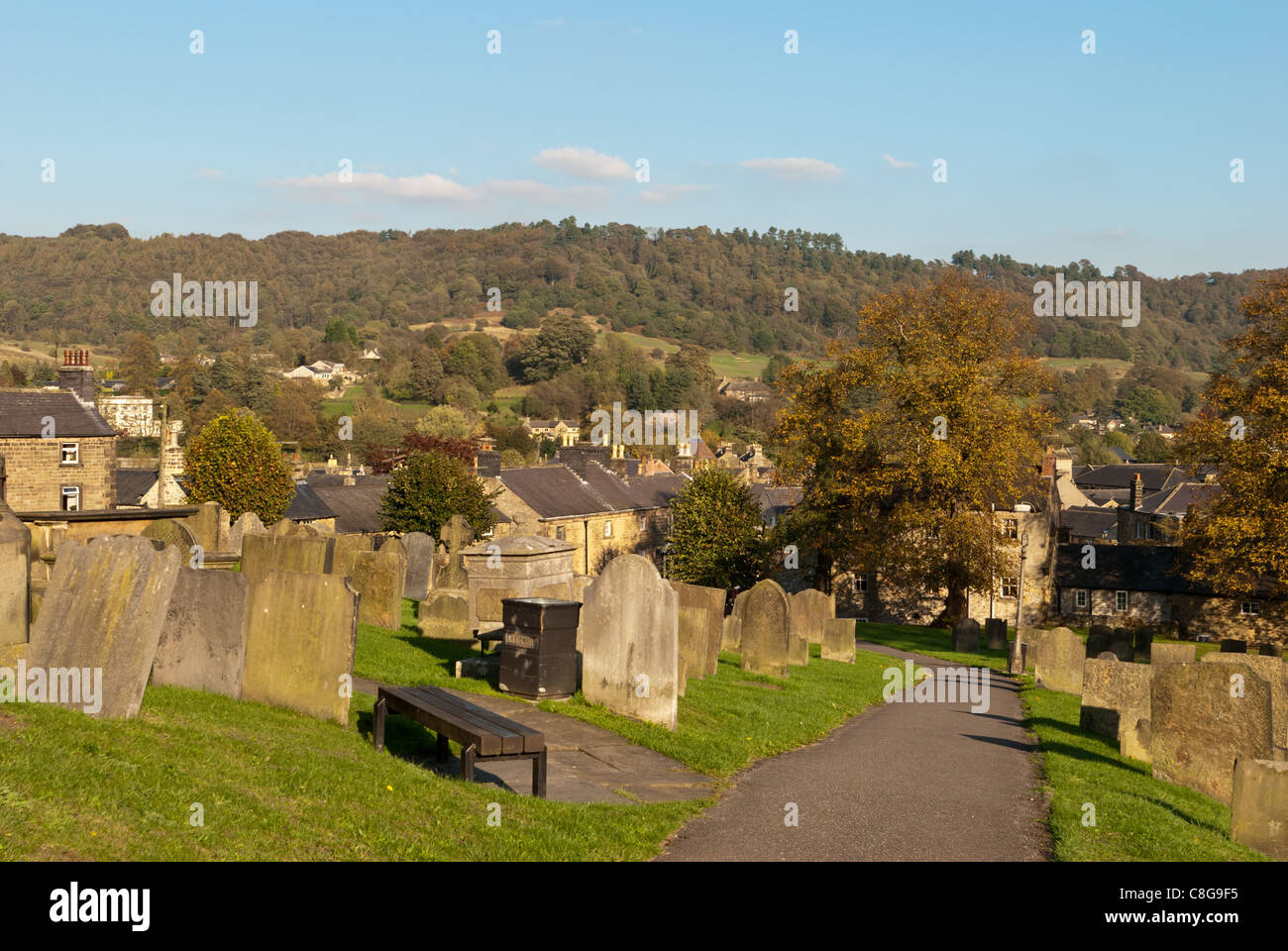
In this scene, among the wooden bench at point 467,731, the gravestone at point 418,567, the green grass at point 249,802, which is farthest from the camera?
the gravestone at point 418,567

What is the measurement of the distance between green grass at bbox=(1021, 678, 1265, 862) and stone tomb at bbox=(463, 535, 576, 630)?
8559 millimetres

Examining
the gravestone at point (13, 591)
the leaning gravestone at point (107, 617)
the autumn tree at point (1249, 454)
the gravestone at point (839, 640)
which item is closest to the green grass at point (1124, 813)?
the leaning gravestone at point (107, 617)

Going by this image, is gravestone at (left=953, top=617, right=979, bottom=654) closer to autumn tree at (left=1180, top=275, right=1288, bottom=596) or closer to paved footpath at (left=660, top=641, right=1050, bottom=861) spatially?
autumn tree at (left=1180, top=275, right=1288, bottom=596)

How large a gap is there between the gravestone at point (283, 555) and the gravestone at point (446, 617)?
239 centimetres

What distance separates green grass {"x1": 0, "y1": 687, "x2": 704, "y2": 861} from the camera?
6.84 metres

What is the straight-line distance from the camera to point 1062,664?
26.3 meters

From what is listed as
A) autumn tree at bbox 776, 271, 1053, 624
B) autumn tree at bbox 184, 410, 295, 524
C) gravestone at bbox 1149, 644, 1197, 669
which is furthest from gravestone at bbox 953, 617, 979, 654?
autumn tree at bbox 184, 410, 295, 524

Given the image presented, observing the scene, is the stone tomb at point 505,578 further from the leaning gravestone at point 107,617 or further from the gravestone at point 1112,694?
the leaning gravestone at point 107,617

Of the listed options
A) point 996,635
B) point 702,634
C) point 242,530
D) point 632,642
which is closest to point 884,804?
point 632,642

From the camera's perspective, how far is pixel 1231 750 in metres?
13.7

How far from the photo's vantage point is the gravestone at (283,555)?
17.1 m

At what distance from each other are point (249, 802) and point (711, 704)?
9.07 metres

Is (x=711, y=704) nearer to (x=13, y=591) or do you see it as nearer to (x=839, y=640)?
(x=13, y=591)
